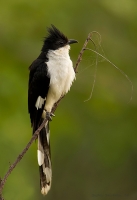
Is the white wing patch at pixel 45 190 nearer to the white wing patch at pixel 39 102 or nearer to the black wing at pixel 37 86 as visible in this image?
the black wing at pixel 37 86

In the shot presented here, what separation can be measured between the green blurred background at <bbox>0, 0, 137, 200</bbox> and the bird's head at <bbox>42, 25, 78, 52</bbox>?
0.28 meters

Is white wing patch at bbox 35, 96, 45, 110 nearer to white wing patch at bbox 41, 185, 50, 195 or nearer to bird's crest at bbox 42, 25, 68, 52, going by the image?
bird's crest at bbox 42, 25, 68, 52

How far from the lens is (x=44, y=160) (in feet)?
21.1

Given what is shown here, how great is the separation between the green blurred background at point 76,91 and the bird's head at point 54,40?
0.28m

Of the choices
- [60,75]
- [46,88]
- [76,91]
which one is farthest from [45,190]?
[76,91]

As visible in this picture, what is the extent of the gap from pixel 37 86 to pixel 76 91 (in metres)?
1.89

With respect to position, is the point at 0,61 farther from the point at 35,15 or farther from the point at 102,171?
the point at 102,171

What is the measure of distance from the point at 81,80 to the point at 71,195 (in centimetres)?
247

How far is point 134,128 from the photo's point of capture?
8617 millimetres

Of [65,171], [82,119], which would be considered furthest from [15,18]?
[65,171]

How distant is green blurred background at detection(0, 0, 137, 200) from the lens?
283 inches

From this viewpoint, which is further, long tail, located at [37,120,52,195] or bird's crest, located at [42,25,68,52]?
bird's crest, located at [42,25,68,52]

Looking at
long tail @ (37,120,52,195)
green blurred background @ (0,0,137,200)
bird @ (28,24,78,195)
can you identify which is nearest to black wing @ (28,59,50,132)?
bird @ (28,24,78,195)

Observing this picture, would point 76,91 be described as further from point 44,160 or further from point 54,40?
point 44,160
